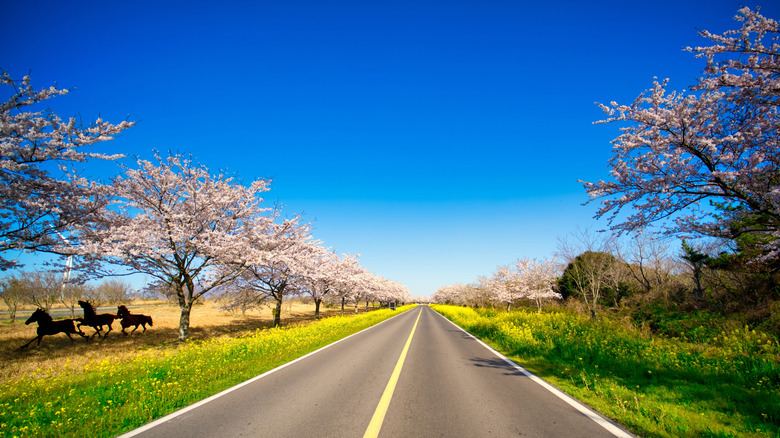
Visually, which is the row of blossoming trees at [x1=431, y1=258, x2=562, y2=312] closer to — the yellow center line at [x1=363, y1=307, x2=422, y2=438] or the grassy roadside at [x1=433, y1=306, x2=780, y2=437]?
the grassy roadside at [x1=433, y1=306, x2=780, y2=437]

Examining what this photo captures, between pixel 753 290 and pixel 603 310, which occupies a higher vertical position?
pixel 753 290

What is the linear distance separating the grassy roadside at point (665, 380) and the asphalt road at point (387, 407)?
2.47 feet

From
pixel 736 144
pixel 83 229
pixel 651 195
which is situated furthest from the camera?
pixel 83 229

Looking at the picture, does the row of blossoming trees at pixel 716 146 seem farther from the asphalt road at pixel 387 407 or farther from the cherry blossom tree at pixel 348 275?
Answer: the cherry blossom tree at pixel 348 275

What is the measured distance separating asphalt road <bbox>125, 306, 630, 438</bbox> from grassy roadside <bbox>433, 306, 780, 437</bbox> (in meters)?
0.75

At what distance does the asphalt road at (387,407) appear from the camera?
13.3 feet

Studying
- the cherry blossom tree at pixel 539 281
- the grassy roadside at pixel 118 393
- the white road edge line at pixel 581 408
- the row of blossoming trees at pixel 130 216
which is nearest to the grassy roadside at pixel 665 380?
the white road edge line at pixel 581 408

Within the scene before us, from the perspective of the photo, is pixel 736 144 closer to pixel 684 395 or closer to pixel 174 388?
pixel 684 395

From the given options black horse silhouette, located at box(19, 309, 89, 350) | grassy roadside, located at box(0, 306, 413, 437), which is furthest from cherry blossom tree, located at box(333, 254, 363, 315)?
grassy roadside, located at box(0, 306, 413, 437)

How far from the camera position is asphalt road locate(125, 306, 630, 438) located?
4.05m

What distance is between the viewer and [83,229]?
1171cm

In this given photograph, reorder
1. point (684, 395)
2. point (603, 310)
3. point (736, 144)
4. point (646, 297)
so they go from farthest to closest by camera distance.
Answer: point (603, 310) → point (646, 297) → point (736, 144) → point (684, 395)

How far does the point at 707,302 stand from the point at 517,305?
26.9 meters

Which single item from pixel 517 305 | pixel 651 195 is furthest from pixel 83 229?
pixel 517 305
